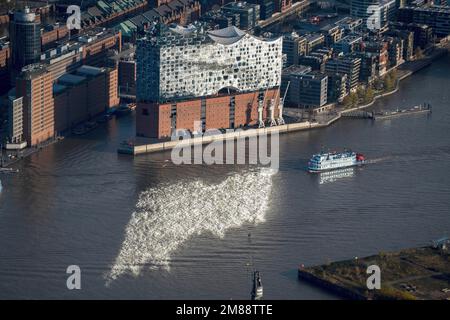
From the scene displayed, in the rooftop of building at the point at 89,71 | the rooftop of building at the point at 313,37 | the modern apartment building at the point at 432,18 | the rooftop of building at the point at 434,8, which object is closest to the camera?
the rooftop of building at the point at 89,71

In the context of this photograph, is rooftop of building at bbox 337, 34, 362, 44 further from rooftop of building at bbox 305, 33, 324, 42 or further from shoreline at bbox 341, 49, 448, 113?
shoreline at bbox 341, 49, 448, 113

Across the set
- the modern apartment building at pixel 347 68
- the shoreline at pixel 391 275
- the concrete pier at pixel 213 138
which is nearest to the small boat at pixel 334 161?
the concrete pier at pixel 213 138

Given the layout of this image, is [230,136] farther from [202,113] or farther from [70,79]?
[70,79]

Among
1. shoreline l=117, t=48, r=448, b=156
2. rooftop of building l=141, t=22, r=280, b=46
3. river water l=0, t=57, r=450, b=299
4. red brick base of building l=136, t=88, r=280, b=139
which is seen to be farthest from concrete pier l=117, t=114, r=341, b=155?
rooftop of building l=141, t=22, r=280, b=46

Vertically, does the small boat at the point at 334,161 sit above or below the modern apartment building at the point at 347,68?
above

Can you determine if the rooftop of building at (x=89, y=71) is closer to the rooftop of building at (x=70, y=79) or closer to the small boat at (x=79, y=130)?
the rooftop of building at (x=70, y=79)
